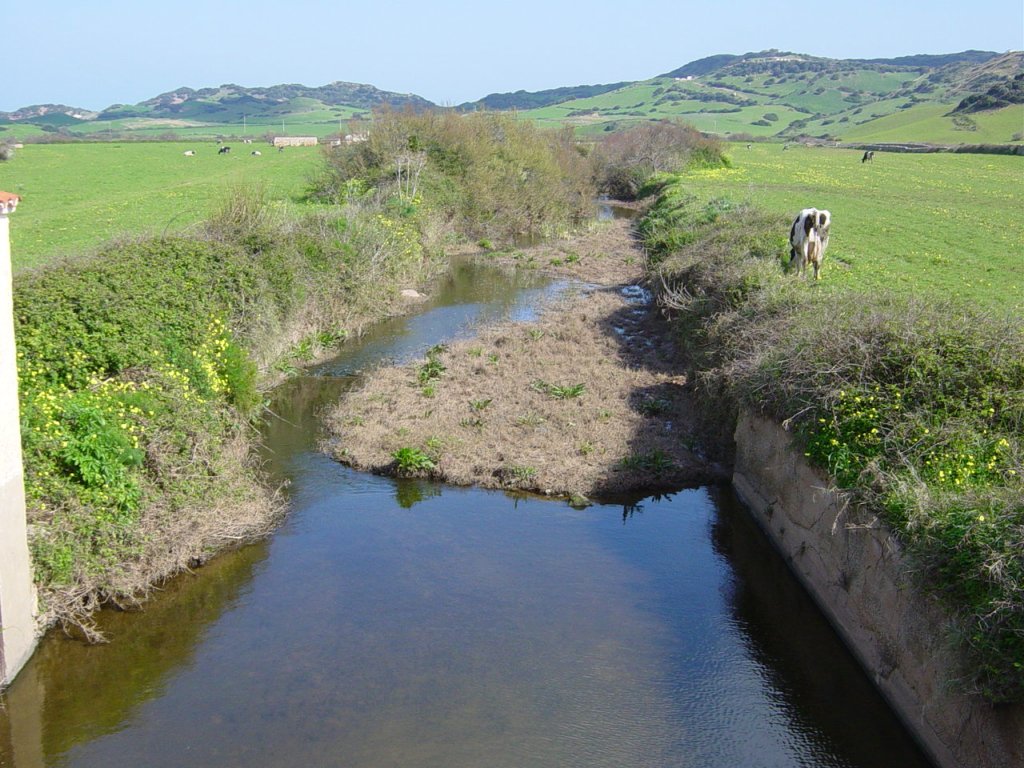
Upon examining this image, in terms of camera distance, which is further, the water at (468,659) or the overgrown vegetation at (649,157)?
the overgrown vegetation at (649,157)

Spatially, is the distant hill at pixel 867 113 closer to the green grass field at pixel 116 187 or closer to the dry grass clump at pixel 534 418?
the green grass field at pixel 116 187

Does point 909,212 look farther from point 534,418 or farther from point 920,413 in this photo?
point 920,413

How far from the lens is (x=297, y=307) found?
2250cm

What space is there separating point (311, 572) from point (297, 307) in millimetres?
11138

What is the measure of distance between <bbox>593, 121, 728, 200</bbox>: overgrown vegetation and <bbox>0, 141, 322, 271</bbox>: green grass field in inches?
919

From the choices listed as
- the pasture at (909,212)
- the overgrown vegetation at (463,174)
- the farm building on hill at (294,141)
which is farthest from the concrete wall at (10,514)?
the farm building on hill at (294,141)

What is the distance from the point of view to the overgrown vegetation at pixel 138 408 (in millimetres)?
10844

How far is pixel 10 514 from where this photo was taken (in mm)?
9383

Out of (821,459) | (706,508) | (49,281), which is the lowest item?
(706,508)

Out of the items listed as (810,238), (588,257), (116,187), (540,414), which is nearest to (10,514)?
(540,414)

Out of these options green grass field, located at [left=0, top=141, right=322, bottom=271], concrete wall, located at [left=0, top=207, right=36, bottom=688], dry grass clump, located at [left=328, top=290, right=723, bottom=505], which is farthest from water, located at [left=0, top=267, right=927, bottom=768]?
green grass field, located at [left=0, top=141, right=322, bottom=271]

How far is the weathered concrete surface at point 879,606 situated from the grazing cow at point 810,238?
7.16 metres

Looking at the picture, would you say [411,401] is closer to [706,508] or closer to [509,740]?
[706,508]

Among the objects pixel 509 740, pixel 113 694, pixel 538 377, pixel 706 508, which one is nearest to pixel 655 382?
pixel 538 377
